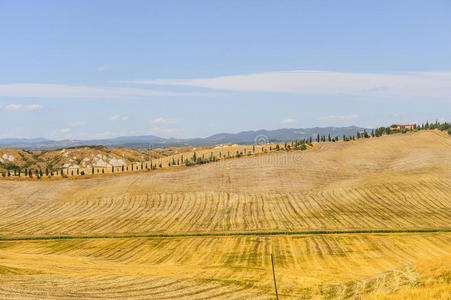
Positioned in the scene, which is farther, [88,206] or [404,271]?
[88,206]

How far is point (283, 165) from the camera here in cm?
14800

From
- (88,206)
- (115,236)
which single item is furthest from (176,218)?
(88,206)

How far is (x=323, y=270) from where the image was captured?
5012 centimetres

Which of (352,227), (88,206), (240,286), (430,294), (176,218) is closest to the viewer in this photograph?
(430,294)

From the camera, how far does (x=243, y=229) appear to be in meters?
80.3

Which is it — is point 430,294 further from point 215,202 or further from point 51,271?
point 215,202

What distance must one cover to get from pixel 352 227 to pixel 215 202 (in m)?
43.5

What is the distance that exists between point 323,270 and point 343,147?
5551 inches

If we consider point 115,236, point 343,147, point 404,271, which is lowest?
point 115,236

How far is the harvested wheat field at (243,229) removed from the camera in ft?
130

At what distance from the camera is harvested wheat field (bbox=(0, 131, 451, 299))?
39.6m

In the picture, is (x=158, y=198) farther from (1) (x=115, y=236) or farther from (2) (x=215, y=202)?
(1) (x=115, y=236)

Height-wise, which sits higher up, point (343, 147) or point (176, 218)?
point (343, 147)

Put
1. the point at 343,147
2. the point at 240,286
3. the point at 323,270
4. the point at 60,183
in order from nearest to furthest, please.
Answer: the point at 240,286 < the point at 323,270 < the point at 60,183 < the point at 343,147
